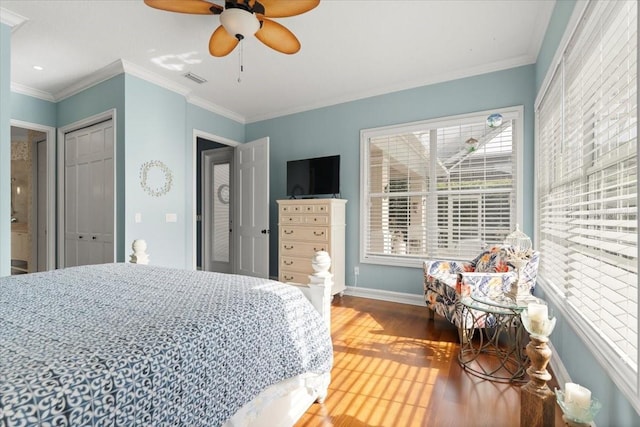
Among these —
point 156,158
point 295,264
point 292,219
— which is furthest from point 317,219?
point 156,158

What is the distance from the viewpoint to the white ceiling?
2506 mm

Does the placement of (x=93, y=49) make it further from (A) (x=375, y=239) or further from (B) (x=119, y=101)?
(A) (x=375, y=239)

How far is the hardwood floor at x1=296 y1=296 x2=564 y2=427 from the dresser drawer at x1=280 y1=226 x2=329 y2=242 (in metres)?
1.14

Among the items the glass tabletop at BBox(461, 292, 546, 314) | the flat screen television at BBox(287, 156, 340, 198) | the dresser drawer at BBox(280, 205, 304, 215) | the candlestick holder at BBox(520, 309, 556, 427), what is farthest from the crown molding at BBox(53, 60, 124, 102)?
the candlestick holder at BBox(520, 309, 556, 427)

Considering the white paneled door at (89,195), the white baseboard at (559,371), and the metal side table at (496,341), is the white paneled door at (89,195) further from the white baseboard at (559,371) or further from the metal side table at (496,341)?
the white baseboard at (559,371)

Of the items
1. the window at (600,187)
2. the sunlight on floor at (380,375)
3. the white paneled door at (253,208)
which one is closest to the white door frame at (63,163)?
the white paneled door at (253,208)

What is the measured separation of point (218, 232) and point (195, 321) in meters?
4.70

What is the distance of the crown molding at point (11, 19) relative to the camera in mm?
2510

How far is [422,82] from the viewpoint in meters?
3.74

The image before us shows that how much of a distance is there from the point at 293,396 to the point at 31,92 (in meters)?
4.82

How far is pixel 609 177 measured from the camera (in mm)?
1391

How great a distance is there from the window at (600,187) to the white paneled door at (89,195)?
4078mm

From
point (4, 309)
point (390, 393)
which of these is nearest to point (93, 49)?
point (4, 309)

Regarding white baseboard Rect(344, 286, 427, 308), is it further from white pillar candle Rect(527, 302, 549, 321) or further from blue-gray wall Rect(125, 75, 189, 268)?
white pillar candle Rect(527, 302, 549, 321)
